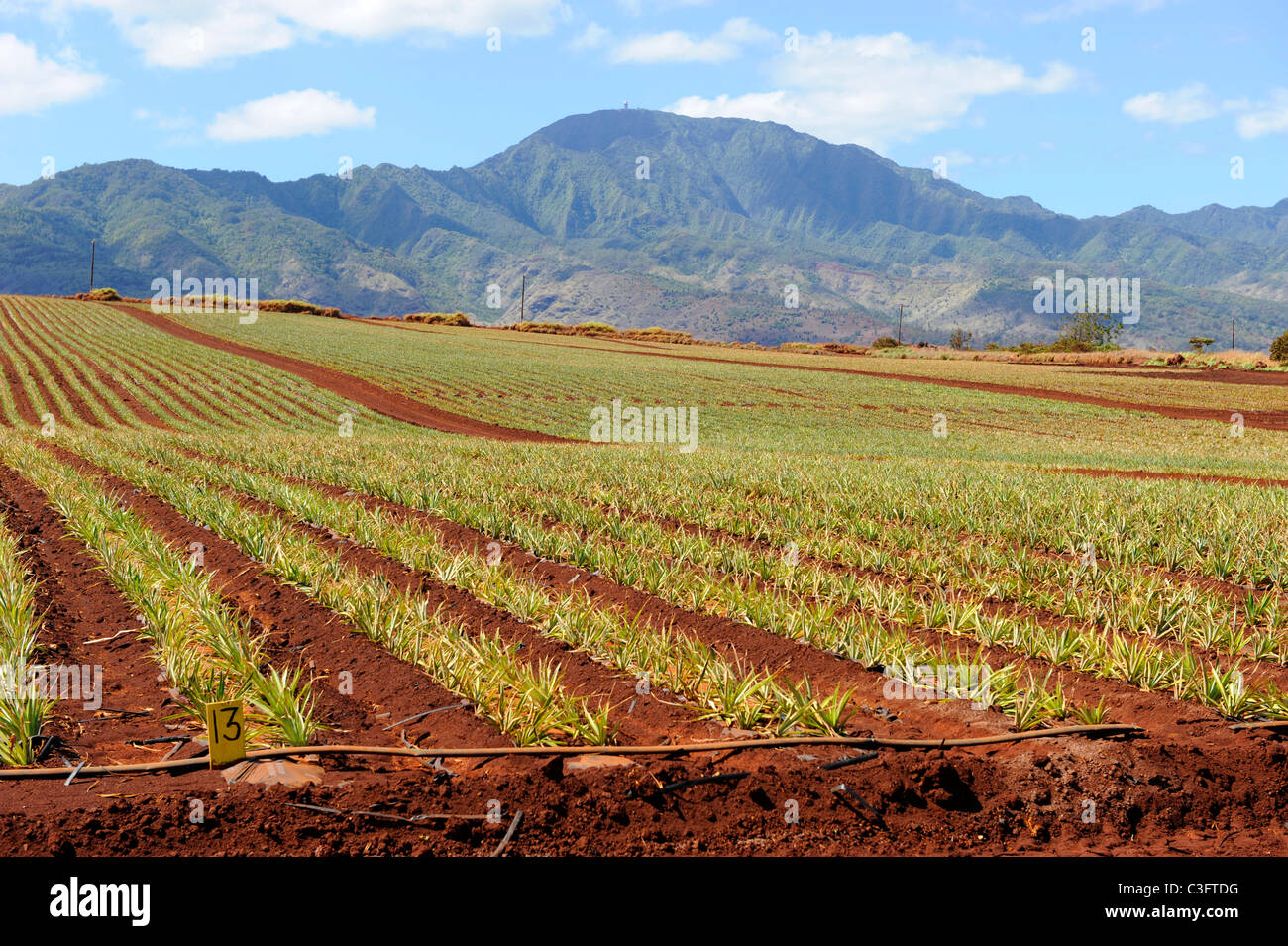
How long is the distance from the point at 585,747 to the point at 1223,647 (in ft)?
15.0

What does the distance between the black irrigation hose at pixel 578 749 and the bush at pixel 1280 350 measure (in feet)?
267

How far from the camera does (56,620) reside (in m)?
6.38

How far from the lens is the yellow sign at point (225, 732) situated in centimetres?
382

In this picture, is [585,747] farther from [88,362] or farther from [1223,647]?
[88,362]

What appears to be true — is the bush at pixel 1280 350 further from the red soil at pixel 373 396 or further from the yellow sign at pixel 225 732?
the yellow sign at pixel 225 732

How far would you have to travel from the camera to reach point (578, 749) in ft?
13.0

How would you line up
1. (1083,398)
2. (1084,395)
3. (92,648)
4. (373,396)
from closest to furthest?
(92,648), (373,396), (1083,398), (1084,395)

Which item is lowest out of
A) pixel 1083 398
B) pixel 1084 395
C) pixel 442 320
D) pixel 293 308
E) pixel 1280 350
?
pixel 1083 398

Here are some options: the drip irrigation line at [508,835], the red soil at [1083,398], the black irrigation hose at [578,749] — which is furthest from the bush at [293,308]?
the drip irrigation line at [508,835]

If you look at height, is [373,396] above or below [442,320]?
below

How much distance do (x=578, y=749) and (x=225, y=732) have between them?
1603mm

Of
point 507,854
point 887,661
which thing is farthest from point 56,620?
point 887,661

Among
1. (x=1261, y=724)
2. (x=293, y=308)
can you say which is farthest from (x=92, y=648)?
(x=293, y=308)

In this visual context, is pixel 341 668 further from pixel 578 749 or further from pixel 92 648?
pixel 578 749
